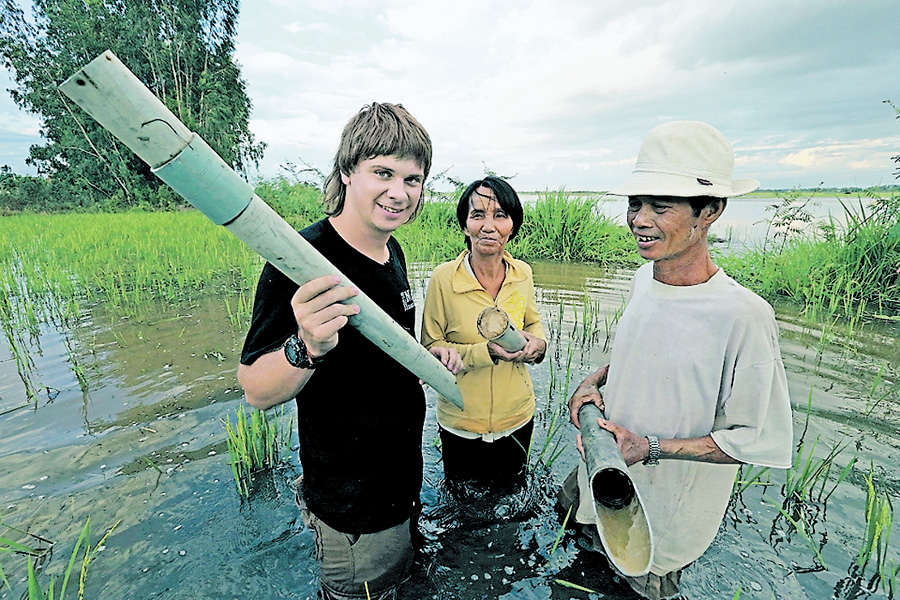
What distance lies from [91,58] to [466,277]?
3798cm

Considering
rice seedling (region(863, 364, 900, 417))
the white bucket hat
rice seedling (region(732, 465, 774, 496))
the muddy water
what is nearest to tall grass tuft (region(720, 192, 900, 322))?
rice seedling (region(863, 364, 900, 417))

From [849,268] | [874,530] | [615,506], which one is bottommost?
[874,530]

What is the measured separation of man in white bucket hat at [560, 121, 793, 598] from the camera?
1507 millimetres

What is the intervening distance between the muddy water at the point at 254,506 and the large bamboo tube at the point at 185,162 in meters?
1.91

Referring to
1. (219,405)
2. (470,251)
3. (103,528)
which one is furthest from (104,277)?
(470,251)

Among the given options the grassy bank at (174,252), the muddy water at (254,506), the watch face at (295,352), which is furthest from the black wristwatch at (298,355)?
the grassy bank at (174,252)

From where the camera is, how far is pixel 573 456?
11.3 ft

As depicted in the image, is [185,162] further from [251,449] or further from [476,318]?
[251,449]

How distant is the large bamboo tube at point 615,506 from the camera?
143 centimetres

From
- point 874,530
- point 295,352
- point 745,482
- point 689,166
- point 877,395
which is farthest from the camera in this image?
point 877,395

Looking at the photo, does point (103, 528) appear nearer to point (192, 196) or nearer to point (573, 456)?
point (192, 196)

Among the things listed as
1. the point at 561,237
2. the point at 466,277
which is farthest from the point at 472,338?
the point at 561,237

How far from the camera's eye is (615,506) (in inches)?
64.2

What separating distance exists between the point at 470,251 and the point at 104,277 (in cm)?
790
